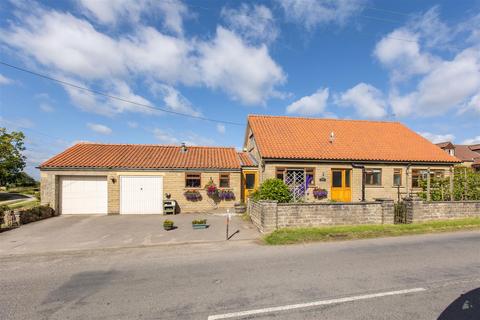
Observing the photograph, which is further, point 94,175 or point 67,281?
point 94,175

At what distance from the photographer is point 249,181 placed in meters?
18.0

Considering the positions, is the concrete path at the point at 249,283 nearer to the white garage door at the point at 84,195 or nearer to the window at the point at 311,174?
the window at the point at 311,174

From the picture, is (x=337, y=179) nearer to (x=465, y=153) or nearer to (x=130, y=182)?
(x=130, y=182)

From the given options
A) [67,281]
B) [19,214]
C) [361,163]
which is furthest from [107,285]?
[361,163]

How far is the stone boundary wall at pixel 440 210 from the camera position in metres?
11.2

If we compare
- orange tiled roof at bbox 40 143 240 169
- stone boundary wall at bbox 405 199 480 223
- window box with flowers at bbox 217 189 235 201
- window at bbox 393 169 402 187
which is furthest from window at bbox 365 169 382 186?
window box with flowers at bbox 217 189 235 201

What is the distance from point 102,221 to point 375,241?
1298 cm

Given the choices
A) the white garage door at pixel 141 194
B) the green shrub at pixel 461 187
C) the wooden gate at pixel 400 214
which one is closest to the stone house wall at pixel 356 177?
the green shrub at pixel 461 187

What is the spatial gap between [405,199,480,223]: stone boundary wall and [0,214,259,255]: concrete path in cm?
725

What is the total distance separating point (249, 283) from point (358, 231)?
247 inches

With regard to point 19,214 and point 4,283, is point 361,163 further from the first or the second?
point 19,214

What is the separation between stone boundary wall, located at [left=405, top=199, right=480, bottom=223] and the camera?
11.2 m

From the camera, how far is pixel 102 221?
13.2 m

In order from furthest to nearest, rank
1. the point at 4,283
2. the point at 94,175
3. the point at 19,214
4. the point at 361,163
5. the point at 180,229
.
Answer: the point at 361,163
the point at 94,175
the point at 19,214
the point at 180,229
the point at 4,283
